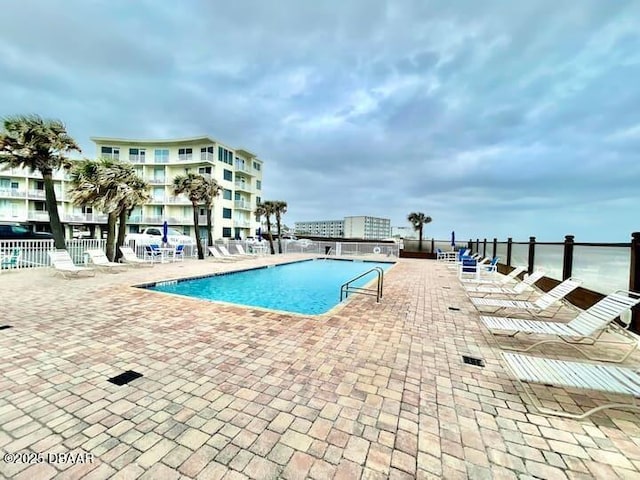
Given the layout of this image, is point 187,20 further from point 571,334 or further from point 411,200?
point 411,200

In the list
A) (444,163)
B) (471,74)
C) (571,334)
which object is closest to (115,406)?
(571,334)

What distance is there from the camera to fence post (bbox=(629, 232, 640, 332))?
4.07 meters

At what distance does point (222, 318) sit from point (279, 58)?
37.0 ft

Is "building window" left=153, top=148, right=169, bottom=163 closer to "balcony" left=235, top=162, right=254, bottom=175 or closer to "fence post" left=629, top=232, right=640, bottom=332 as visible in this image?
"balcony" left=235, top=162, right=254, bottom=175

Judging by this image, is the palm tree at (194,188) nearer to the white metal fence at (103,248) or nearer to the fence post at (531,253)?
the white metal fence at (103,248)

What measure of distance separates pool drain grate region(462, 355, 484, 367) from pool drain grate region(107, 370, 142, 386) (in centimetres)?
363

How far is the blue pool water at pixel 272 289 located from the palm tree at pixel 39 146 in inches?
235

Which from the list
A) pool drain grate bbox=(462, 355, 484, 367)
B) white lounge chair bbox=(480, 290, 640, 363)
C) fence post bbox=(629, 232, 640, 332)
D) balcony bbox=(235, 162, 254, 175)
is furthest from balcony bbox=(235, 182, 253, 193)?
fence post bbox=(629, 232, 640, 332)

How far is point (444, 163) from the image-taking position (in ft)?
75.8

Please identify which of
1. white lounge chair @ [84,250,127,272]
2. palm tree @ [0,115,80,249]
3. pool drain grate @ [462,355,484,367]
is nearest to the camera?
pool drain grate @ [462,355,484,367]

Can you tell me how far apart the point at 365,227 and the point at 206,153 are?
5203cm

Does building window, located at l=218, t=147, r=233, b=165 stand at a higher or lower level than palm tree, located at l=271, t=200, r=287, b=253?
higher

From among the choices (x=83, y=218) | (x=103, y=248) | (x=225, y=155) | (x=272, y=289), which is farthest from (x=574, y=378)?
(x=83, y=218)

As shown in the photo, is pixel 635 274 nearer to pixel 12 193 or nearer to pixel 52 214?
pixel 52 214
